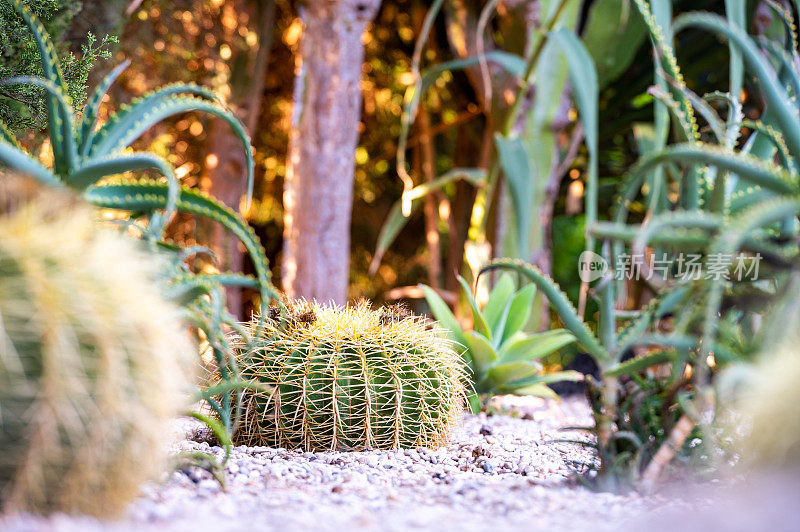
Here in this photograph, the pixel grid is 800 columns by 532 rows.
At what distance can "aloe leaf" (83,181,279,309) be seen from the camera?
1.34 m

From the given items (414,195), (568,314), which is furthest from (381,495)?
(414,195)

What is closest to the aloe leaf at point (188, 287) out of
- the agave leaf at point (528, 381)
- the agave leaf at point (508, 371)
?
the agave leaf at point (508, 371)

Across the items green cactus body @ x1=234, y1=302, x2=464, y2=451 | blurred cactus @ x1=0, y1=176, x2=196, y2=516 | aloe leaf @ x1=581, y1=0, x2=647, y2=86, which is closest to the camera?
blurred cactus @ x1=0, y1=176, x2=196, y2=516

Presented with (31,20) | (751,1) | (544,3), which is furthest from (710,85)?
(31,20)

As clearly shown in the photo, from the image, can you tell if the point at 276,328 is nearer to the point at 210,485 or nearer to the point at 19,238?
the point at 210,485

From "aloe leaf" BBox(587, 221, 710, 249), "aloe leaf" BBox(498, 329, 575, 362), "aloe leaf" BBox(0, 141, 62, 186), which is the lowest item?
"aloe leaf" BBox(498, 329, 575, 362)

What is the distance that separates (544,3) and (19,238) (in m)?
2.87

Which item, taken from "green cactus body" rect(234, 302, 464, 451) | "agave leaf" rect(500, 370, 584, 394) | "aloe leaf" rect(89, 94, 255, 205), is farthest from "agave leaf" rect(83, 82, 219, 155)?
"agave leaf" rect(500, 370, 584, 394)

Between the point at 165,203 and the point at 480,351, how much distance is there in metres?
1.33

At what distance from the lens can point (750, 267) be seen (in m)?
1.27

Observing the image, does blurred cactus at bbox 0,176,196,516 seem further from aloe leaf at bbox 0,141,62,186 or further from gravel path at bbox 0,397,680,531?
aloe leaf at bbox 0,141,62,186

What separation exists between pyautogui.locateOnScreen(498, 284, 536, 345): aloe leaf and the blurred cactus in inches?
68.3

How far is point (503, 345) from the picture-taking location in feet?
8.27

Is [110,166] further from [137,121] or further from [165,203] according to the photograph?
[137,121]
